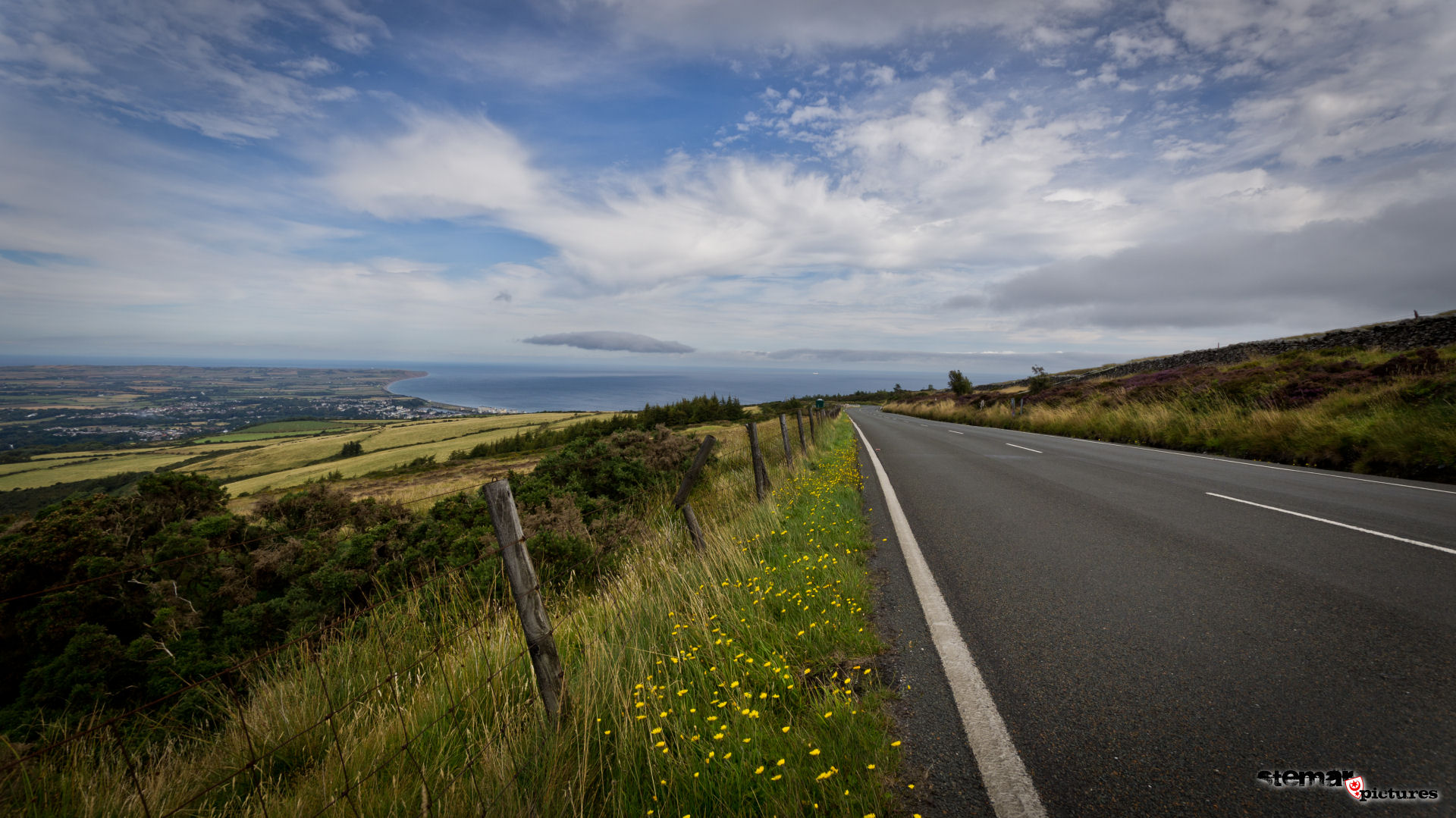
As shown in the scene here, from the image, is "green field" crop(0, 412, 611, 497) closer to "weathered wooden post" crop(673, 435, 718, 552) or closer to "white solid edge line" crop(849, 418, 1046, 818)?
"weathered wooden post" crop(673, 435, 718, 552)

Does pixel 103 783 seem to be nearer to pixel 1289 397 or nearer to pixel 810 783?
pixel 810 783

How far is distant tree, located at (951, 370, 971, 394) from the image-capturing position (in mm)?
48344

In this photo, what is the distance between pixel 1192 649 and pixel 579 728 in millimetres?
3785

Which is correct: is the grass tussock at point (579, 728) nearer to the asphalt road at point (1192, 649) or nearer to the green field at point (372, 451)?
the asphalt road at point (1192, 649)

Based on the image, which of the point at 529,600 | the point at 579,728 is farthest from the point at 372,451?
the point at 579,728

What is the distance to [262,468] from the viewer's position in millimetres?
41188

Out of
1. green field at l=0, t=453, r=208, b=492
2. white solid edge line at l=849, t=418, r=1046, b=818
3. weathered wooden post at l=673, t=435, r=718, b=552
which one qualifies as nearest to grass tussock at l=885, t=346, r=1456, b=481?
white solid edge line at l=849, t=418, r=1046, b=818

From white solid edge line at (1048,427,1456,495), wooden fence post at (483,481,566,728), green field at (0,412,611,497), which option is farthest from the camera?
green field at (0,412,611,497)

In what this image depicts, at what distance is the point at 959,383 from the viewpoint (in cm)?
4891

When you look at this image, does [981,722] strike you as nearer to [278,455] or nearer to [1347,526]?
[1347,526]

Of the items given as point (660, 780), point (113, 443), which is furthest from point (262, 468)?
point (660, 780)

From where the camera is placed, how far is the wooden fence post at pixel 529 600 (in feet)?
→ 9.71

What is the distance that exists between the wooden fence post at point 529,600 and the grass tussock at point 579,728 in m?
0.18

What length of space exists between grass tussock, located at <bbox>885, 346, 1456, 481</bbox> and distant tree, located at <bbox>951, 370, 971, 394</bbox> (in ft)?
83.5
